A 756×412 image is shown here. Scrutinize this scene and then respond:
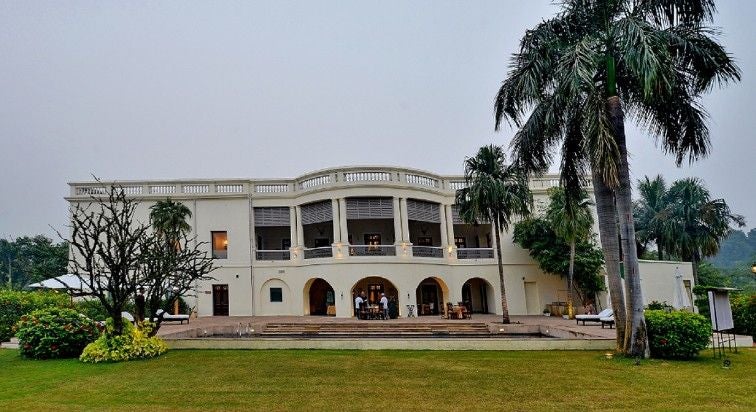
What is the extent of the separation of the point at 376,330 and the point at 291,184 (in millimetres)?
12438

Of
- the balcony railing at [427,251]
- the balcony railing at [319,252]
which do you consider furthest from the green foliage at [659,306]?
the balcony railing at [319,252]

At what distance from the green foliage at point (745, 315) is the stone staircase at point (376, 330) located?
799cm

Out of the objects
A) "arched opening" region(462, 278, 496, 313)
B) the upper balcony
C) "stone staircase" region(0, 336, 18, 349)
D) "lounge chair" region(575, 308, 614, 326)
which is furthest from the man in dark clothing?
"arched opening" region(462, 278, 496, 313)

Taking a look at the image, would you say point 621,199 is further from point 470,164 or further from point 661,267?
point 661,267

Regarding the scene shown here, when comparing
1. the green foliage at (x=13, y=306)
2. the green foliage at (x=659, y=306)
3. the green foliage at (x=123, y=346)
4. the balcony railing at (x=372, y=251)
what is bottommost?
the green foliage at (x=659, y=306)

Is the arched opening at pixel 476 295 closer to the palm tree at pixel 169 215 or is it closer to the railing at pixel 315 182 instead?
the railing at pixel 315 182

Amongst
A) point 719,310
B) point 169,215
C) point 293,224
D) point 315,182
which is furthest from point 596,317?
point 169,215

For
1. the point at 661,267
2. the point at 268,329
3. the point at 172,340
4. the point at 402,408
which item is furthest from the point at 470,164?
the point at 402,408

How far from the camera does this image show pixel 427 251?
85.4 ft

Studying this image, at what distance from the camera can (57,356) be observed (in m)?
12.5

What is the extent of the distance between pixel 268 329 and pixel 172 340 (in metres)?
6.51

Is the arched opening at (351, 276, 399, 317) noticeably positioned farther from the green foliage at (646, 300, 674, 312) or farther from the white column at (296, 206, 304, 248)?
the green foliage at (646, 300, 674, 312)

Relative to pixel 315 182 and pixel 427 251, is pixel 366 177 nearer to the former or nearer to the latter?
pixel 315 182

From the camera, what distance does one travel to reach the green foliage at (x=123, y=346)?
11.7 m
